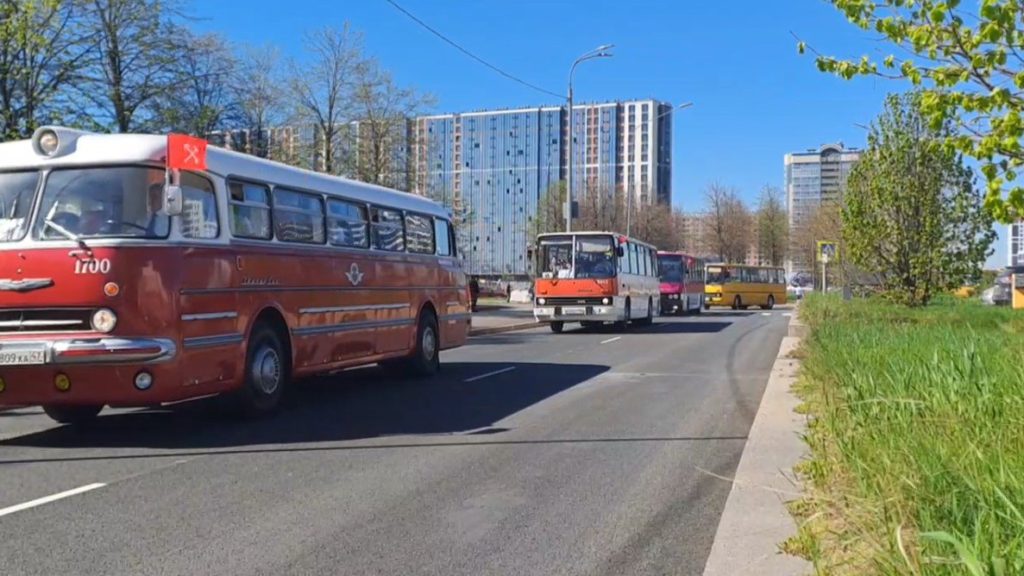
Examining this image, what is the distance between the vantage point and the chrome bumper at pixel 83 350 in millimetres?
8133

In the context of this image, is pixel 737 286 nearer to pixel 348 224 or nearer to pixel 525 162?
pixel 525 162

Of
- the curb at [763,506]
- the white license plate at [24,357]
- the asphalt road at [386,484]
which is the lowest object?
the asphalt road at [386,484]

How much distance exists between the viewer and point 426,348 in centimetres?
1492

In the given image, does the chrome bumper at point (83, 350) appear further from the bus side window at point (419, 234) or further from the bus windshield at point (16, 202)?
the bus side window at point (419, 234)

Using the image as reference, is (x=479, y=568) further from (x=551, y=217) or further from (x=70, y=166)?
(x=551, y=217)

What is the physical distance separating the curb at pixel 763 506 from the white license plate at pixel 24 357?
593 centimetres

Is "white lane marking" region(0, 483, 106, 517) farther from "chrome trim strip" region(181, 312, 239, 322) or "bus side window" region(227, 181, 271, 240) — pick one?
"bus side window" region(227, 181, 271, 240)

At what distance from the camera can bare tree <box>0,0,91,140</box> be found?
21.8m

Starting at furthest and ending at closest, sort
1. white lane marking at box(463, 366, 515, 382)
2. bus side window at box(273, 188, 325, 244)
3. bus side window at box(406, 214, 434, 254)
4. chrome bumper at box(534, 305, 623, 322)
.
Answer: chrome bumper at box(534, 305, 623, 322) → bus side window at box(406, 214, 434, 254) → white lane marking at box(463, 366, 515, 382) → bus side window at box(273, 188, 325, 244)

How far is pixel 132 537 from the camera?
556cm

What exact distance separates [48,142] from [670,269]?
37.8 metres

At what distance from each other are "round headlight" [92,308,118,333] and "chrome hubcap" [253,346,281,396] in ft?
6.38

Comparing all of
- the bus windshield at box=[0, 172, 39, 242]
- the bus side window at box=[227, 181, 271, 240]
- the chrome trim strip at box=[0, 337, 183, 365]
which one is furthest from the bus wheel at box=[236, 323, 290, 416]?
the bus windshield at box=[0, 172, 39, 242]

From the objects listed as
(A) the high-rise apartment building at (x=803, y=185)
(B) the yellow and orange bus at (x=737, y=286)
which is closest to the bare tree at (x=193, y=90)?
A: (B) the yellow and orange bus at (x=737, y=286)
